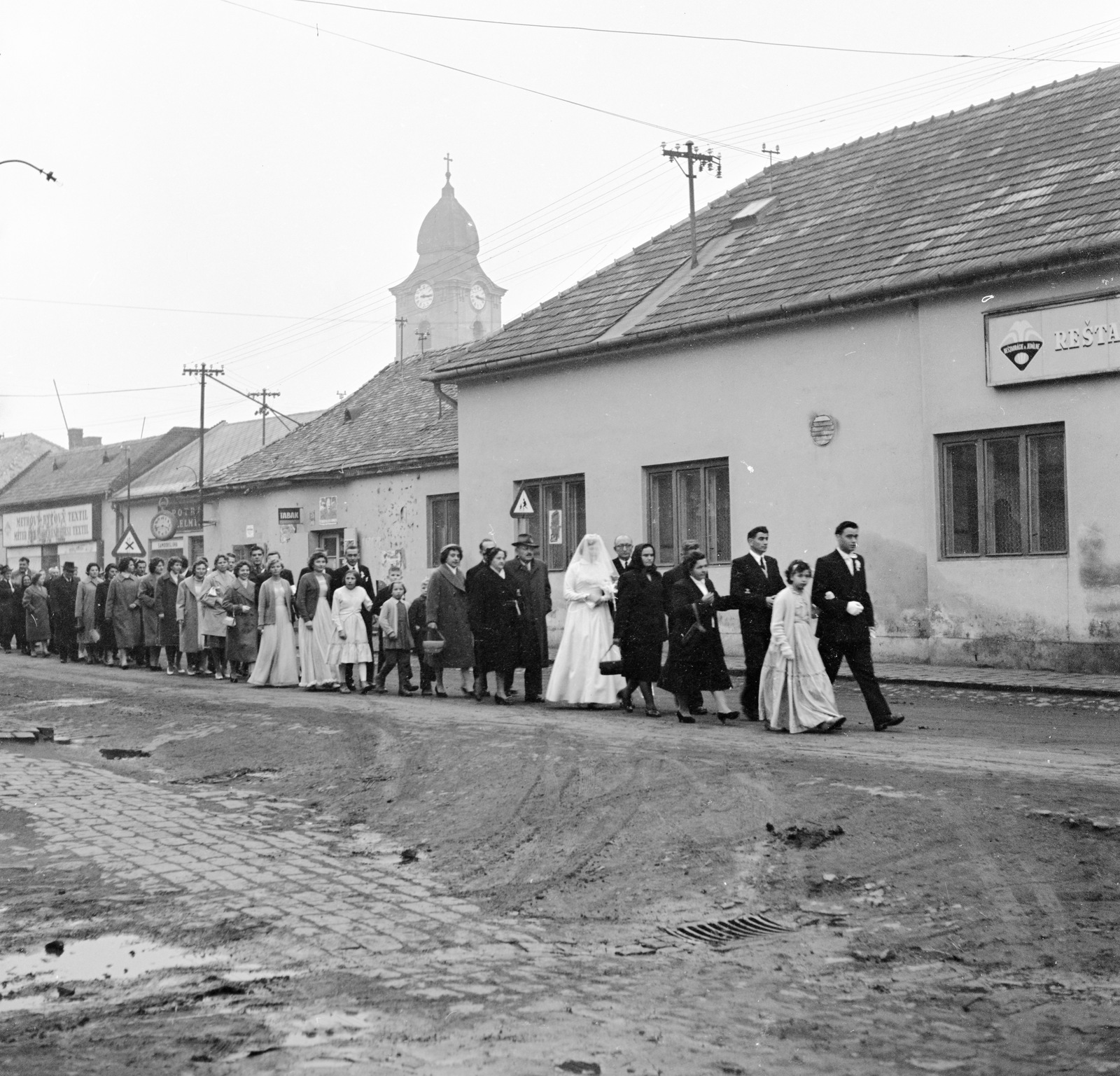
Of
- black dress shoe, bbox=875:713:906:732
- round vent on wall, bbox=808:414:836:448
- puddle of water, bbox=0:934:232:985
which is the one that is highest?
round vent on wall, bbox=808:414:836:448

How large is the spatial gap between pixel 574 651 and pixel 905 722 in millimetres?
3586

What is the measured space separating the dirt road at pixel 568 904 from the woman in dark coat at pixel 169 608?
10364 mm

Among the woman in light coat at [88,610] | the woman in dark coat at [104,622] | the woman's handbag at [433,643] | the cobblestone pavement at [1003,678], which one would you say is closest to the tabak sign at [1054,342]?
the cobblestone pavement at [1003,678]

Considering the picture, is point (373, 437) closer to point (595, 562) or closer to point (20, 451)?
point (595, 562)

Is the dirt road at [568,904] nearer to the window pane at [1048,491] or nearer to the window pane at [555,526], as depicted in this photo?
the window pane at [1048,491]

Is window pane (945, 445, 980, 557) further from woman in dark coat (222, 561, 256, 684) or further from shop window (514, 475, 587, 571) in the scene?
woman in dark coat (222, 561, 256, 684)

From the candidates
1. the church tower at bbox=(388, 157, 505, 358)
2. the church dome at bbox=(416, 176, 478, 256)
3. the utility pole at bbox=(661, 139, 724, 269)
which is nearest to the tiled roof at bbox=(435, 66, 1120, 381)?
the utility pole at bbox=(661, 139, 724, 269)

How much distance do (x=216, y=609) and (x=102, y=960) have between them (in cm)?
1499

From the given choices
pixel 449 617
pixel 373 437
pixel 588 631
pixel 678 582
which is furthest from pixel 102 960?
pixel 373 437

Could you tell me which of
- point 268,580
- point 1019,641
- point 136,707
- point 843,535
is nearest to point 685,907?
point 843,535

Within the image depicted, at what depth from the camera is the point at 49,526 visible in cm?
5897

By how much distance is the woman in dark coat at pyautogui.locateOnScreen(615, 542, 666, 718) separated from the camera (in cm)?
1405

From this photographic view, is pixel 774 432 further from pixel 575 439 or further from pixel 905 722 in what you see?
pixel 905 722

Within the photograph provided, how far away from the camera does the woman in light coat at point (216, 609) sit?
20.4m
